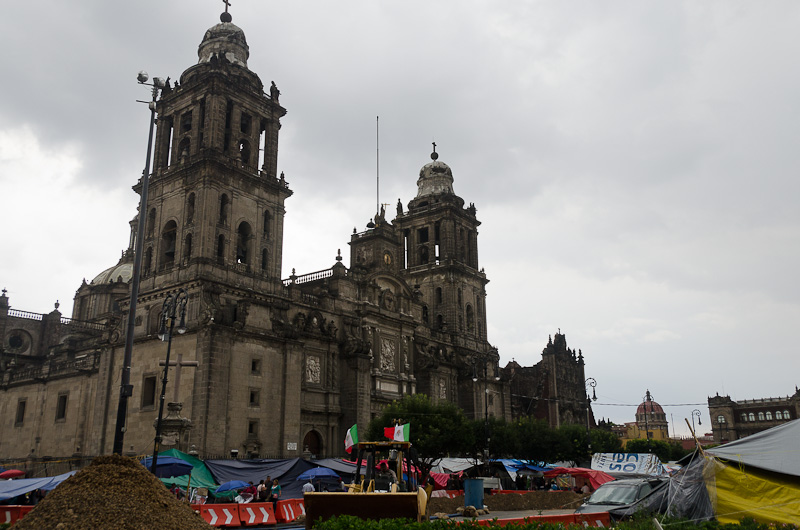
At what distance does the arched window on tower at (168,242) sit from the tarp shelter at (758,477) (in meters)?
35.5

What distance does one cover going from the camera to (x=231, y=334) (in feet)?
123

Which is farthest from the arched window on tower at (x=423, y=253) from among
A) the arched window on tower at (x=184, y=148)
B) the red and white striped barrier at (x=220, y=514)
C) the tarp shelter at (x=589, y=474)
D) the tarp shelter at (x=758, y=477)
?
the tarp shelter at (x=758, y=477)

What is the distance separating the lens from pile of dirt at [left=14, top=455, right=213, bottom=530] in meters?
10.6

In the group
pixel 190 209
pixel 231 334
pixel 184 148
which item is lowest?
pixel 231 334

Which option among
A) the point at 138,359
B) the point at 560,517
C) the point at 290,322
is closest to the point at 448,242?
the point at 290,322

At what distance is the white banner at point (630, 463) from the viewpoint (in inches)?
1075

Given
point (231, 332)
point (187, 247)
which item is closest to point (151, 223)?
point (187, 247)

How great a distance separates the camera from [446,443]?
37.1 meters

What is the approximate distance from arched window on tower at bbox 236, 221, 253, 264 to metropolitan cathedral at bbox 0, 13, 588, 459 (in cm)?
9

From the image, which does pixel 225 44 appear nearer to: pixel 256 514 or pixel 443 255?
pixel 443 255

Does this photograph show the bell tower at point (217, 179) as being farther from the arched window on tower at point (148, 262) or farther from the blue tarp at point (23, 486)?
the blue tarp at point (23, 486)

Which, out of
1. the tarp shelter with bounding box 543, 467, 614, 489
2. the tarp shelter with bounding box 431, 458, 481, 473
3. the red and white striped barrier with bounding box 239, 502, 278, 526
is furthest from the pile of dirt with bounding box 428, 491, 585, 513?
the tarp shelter with bounding box 431, 458, 481, 473

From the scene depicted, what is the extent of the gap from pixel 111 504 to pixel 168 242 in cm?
3418

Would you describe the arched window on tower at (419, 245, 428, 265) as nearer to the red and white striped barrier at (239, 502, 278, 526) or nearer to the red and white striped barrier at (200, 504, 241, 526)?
the red and white striped barrier at (239, 502, 278, 526)
